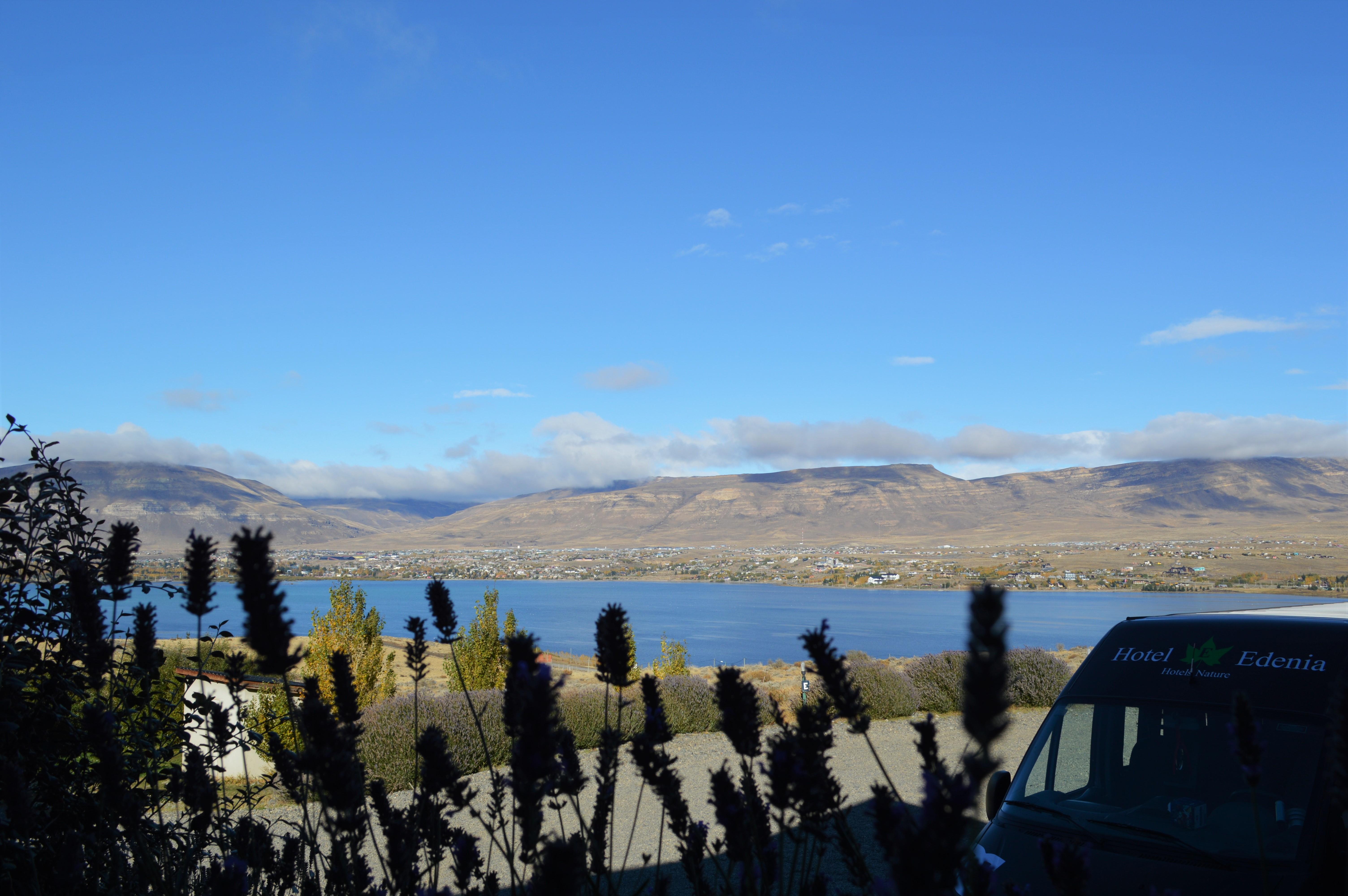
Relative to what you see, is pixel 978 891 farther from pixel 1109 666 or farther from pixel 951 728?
pixel 951 728

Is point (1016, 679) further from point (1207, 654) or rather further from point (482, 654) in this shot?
point (1207, 654)

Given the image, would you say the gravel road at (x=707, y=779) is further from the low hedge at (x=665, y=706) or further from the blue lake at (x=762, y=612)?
the blue lake at (x=762, y=612)

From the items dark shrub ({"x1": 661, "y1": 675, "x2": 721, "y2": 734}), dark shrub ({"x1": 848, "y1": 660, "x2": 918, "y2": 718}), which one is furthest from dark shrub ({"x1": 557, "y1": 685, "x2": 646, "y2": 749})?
dark shrub ({"x1": 848, "y1": 660, "x2": 918, "y2": 718})

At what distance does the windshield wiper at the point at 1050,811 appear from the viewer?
3660 millimetres

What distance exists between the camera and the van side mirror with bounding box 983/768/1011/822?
4121 millimetres

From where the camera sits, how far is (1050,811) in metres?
3.95

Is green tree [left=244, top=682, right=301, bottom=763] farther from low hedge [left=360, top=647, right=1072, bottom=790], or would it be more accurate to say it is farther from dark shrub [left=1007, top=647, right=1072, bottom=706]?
dark shrub [left=1007, top=647, right=1072, bottom=706]

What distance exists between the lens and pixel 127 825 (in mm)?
2463

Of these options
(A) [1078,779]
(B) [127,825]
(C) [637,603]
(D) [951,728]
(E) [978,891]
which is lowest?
(C) [637,603]

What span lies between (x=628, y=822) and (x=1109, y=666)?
7.00m

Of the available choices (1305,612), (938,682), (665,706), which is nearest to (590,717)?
(665,706)

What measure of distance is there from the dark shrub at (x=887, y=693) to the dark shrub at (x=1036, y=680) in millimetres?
2256

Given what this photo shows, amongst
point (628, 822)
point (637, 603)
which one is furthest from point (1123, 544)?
point (628, 822)

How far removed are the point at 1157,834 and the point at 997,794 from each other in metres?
0.74
